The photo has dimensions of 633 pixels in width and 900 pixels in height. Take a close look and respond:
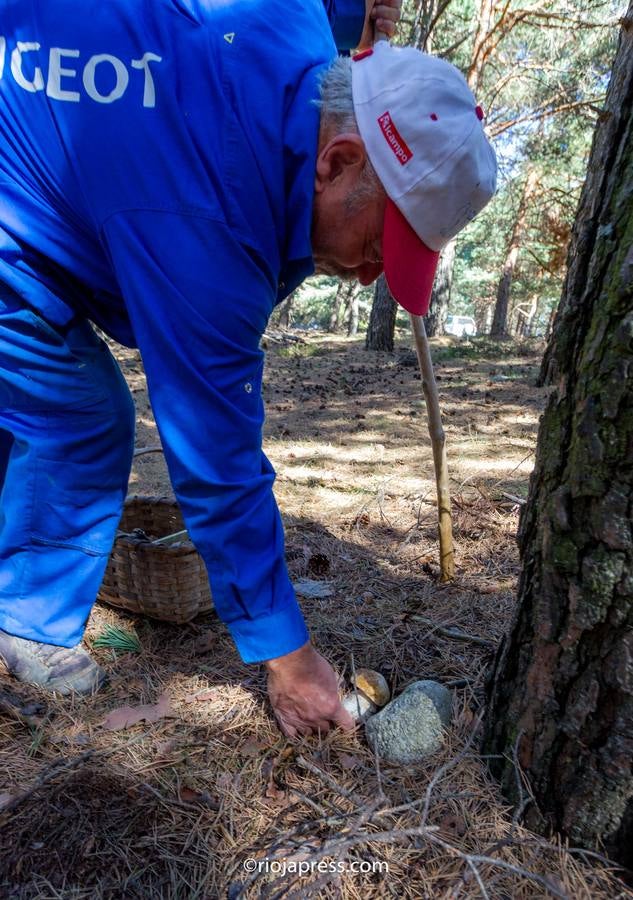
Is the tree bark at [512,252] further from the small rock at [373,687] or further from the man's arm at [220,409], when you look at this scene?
the man's arm at [220,409]

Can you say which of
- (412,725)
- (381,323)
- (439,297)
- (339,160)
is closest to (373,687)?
(412,725)

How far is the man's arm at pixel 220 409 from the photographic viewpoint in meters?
1.31

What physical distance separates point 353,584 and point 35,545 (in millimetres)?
1225

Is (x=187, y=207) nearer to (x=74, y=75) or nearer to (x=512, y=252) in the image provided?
(x=74, y=75)

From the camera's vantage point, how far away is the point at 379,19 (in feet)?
6.98

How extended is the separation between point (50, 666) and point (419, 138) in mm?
1798

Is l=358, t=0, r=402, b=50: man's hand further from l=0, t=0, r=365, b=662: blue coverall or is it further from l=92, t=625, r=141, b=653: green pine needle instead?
l=92, t=625, r=141, b=653: green pine needle

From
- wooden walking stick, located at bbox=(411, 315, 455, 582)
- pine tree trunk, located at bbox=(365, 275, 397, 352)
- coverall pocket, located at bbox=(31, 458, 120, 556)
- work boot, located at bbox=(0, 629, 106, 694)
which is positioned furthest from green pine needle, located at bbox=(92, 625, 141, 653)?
pine tree trunk, located at bbox=(365, 275, 397, 352)

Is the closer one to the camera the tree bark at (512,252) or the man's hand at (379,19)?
the man's hand at (379,19)

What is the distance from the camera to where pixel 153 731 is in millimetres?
1729

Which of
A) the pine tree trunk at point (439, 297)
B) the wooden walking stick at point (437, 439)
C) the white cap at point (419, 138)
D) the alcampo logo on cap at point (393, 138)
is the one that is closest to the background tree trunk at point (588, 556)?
the white cap at point (419, 138)

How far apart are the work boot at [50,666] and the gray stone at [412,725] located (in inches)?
34.9

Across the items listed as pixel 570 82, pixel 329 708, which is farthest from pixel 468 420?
pixel 570 82

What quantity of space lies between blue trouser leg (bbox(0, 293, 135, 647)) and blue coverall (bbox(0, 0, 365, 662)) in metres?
0.06
